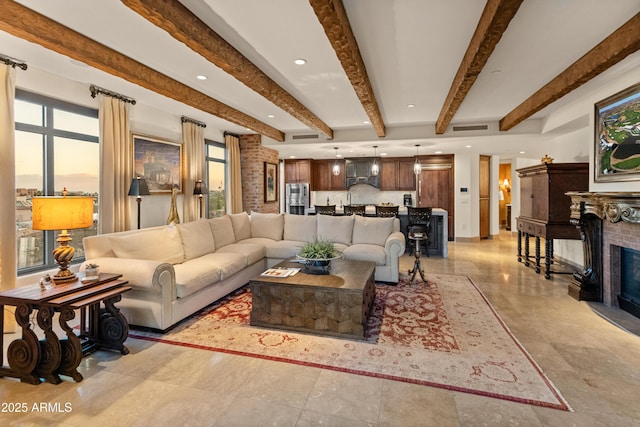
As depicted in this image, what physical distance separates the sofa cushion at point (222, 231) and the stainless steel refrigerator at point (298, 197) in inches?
178

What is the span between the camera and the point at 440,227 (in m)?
6.37

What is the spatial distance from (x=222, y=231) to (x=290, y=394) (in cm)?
317

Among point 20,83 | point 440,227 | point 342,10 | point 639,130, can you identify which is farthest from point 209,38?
point 440,227

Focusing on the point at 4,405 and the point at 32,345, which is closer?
the point at 4,405

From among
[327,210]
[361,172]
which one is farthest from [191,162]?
[361,172]

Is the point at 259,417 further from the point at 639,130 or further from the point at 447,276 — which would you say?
the point at 639,130

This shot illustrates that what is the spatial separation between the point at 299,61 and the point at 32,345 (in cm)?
329

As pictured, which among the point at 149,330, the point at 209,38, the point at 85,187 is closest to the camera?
the point at 209,38

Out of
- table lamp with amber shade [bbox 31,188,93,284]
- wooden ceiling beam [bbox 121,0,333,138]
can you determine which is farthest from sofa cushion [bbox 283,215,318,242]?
table lamp with amber shade [bbox 31,188,93,284]

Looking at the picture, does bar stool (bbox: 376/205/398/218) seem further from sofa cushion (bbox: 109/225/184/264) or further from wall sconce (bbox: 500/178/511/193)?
wall sconce (bbox: 500/178/511/193)

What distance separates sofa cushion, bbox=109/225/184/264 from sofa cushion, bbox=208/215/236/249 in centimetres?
74

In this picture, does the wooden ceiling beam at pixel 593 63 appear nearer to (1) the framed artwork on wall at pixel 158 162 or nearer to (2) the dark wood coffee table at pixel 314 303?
(2) the dark wood coffee table at pixel 314 303

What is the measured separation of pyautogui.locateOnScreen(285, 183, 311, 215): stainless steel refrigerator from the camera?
945 cm

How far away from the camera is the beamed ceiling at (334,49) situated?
2264 millimetres
